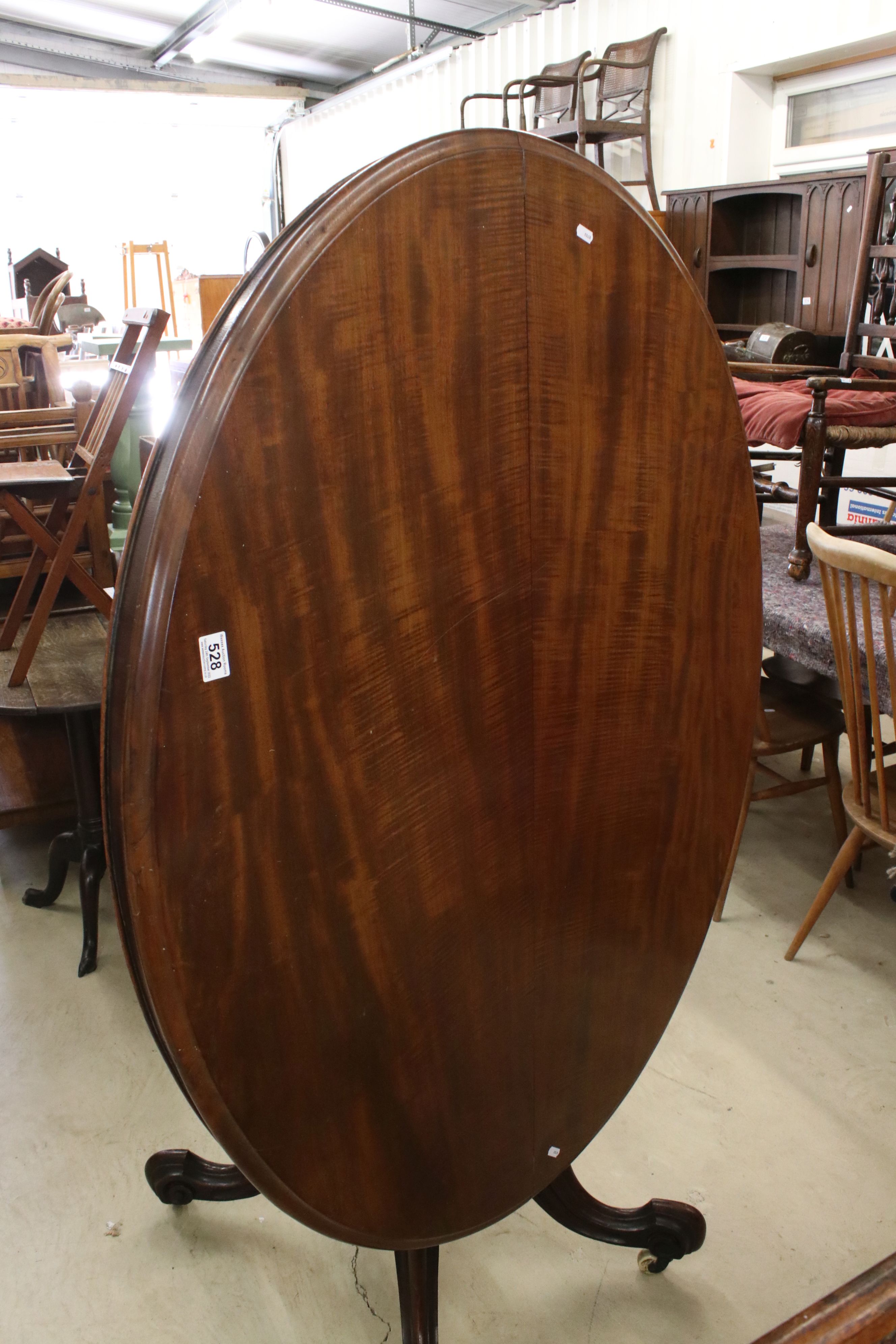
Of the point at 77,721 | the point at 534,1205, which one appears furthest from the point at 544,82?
the point at 534,1205

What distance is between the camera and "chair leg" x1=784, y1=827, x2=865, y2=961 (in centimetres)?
208

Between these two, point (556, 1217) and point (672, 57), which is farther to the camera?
point (672, 57)

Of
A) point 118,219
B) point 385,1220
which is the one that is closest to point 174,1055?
point 385,1220

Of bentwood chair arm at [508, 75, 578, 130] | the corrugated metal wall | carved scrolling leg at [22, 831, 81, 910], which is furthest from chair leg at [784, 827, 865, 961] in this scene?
bentwood chair arm at [508, 75, 578, 130]

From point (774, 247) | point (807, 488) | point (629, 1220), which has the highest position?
point (774, 247)

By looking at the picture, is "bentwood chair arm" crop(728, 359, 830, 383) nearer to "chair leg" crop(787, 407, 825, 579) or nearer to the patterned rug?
"chair leg" crop(787, 407, 825, 579)

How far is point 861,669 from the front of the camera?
199 cm

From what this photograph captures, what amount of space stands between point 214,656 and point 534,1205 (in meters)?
1.30

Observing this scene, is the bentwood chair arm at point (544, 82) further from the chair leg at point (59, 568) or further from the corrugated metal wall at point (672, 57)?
the chair leg at point (59, 568)

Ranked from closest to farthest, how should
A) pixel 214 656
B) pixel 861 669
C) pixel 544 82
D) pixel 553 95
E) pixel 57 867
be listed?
pixel 214 656 → pixel 861 669 → pixel 57 867 → pixel 544 82 → pixel 553 95

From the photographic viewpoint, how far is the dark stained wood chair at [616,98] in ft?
17.7

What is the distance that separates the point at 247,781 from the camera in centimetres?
76

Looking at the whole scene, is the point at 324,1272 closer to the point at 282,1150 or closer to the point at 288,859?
the point at 282,1150

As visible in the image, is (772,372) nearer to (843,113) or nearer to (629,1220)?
(629,1220)
